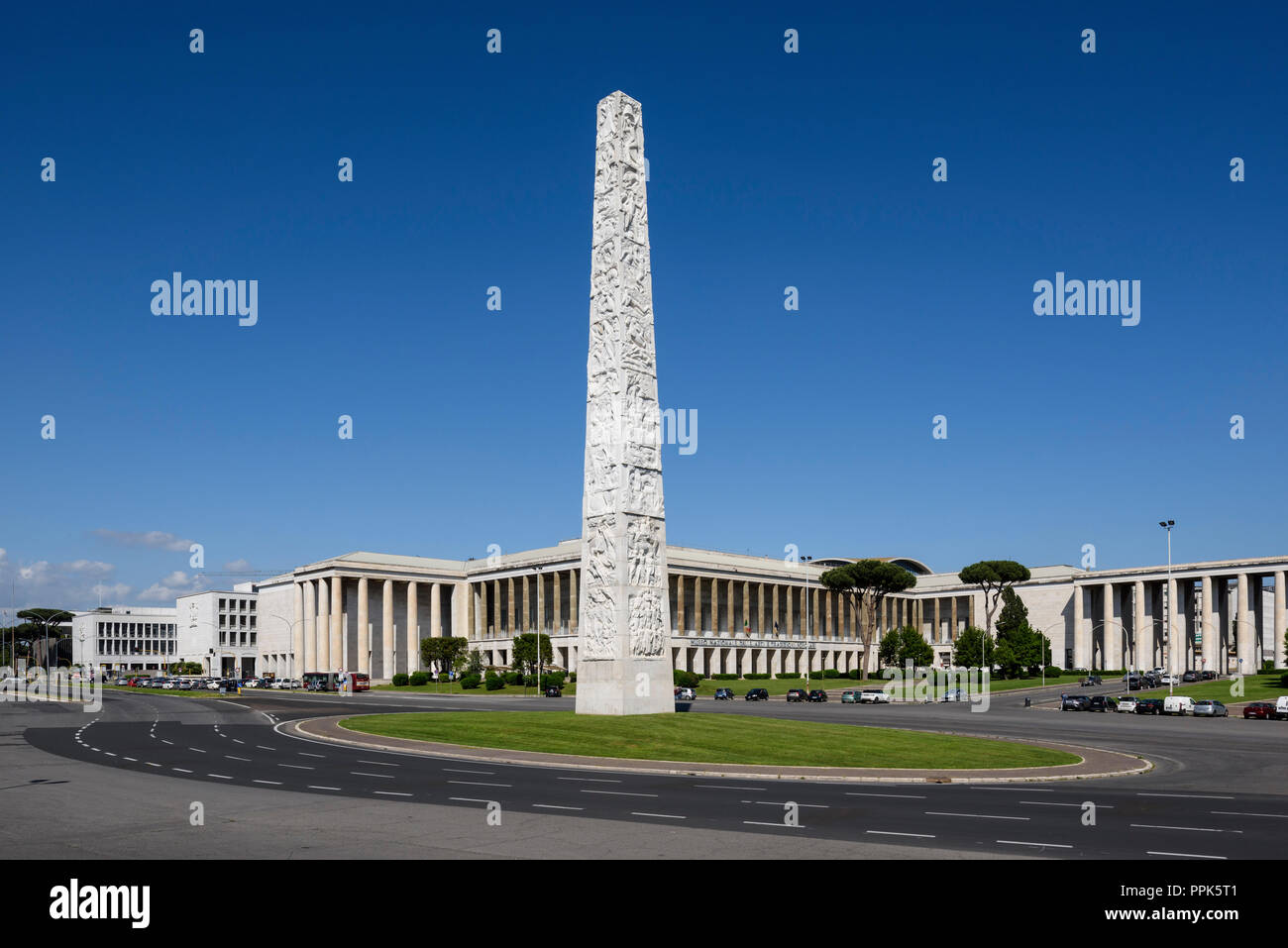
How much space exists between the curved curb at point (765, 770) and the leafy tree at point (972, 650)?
89968 millimetres

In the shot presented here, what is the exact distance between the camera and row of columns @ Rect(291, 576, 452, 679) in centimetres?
14138

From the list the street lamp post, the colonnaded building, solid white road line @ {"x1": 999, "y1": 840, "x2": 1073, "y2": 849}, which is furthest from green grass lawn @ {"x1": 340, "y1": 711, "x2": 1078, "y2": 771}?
the street lamp post

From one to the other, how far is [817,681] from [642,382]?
76.1 m

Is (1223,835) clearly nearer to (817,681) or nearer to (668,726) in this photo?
(668,726)

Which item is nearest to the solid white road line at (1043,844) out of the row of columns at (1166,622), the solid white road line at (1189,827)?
the solid white road line at (1189,827)

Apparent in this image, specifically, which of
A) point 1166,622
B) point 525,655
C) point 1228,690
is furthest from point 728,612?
point 1228,690

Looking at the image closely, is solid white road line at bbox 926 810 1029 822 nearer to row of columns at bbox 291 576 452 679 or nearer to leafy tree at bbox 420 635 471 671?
leafy tree at bbox 420 635 471 671

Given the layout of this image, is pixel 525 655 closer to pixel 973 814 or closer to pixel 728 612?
pixel 728 612

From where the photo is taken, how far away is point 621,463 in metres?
46.4

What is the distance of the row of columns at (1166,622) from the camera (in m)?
137

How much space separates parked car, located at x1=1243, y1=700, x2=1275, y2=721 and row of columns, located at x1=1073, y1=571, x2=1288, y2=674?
7371 cm

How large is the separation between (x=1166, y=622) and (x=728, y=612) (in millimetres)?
59136

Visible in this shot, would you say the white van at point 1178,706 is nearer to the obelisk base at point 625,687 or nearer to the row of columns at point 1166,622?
the obelisk base at point 625,687
